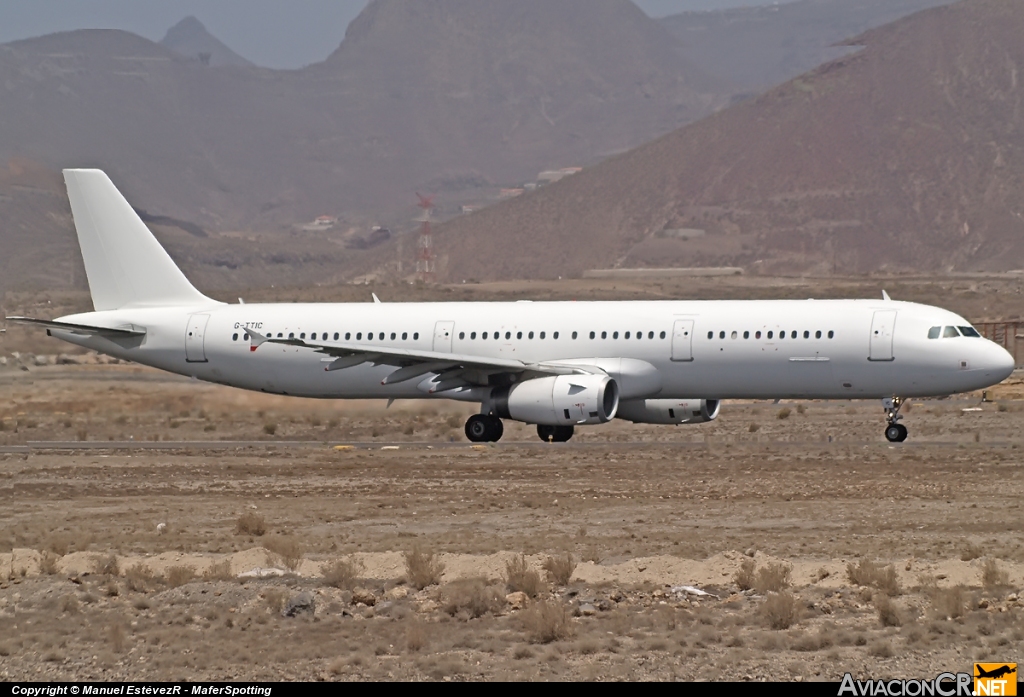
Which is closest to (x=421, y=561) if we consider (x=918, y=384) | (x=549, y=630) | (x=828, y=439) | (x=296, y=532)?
(x=549, y=630)

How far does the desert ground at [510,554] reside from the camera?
15594mm

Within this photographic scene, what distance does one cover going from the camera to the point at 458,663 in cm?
1520

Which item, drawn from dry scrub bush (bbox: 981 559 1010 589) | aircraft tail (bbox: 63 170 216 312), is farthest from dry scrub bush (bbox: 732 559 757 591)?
aircraft tail (bbox: 63 170 216 312)

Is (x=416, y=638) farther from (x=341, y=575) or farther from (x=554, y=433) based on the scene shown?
(x=554, y=433)

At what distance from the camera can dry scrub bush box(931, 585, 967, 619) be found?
16.5 meters

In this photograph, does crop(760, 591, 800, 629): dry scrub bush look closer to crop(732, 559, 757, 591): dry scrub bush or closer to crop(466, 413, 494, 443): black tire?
crop(732, 559, 757, 591): dry scrub bush

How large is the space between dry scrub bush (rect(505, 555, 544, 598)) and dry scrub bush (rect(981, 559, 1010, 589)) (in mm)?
5032

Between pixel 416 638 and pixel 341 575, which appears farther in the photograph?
pixel 341 575

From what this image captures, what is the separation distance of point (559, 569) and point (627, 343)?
783 inches

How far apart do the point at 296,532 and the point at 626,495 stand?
6557 millimetres

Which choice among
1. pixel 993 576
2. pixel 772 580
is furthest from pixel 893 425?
pixel 772 580

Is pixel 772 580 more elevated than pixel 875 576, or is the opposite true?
pixel 875 576

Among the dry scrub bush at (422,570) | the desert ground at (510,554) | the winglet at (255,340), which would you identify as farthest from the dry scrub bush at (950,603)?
the winglet at (255,340)

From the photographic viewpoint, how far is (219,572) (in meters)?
19.7
